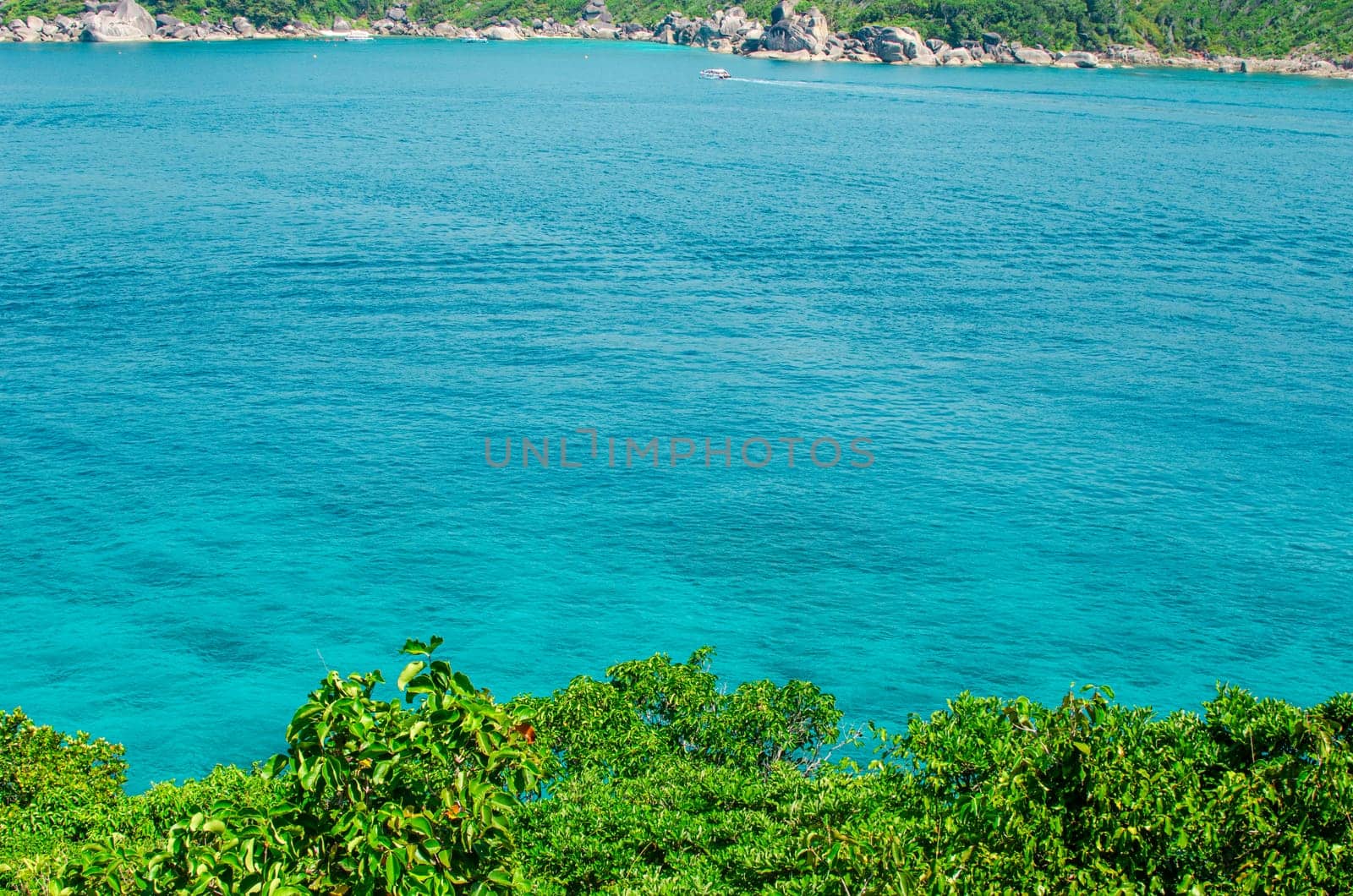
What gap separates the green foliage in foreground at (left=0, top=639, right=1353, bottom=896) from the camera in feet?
52.0

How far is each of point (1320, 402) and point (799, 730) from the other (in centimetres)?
5523

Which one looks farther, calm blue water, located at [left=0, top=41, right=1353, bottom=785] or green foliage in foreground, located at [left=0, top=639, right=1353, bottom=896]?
calm blue water, located at [left=0, top=41, right=1353, bottom=785]

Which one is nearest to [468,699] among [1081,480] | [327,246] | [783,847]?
[783,847]

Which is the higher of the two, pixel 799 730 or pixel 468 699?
pixel 468 699

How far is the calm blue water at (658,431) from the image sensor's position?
159 ft

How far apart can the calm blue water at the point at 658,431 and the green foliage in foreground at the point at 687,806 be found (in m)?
16.9

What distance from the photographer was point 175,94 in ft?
615

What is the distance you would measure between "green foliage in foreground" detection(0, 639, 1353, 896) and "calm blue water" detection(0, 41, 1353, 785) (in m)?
16.9

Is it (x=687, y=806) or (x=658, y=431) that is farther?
(x=658, y=431)

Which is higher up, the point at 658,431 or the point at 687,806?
the point at 687,806

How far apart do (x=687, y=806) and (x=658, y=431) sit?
132 feet

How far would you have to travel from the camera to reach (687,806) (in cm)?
2597

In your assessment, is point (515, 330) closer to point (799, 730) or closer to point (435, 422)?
point (435, 422)

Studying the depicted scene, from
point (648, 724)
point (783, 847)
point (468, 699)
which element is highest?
point (468, 699)
